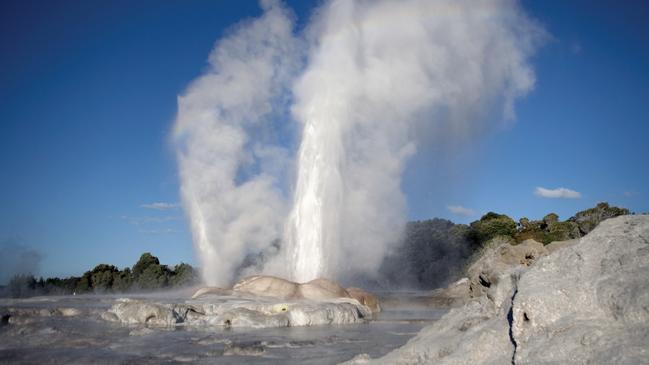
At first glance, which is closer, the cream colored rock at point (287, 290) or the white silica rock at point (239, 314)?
the white silica rock at point (239, 314)

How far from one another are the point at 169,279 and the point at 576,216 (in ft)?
182

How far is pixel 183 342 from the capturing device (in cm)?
1174

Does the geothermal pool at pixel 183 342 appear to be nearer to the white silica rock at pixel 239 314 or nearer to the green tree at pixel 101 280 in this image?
the white silica rock at pixel 239 314

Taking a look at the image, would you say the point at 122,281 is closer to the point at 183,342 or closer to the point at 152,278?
the point at 152,278

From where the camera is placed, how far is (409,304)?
1072 inches

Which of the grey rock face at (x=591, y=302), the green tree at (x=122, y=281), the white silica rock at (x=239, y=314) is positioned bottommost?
the white silica rock at (x=239, y=314)

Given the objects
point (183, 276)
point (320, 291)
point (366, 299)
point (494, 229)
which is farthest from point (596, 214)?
point (320, 291)

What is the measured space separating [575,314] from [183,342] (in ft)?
29.0

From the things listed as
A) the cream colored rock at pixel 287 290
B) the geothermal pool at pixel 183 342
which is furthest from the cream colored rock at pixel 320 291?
the geothermal pool at pixel 183 342

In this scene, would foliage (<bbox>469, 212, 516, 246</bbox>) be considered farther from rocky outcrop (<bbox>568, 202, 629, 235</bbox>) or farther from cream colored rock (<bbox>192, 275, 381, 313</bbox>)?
cream colored rock (<bbox>192, 275, 381, 313</bbox>)

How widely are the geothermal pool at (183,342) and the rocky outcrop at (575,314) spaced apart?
11.1 ft

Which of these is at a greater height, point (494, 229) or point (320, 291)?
point (494, 229)

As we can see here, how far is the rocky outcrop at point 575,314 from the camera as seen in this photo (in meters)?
4.81

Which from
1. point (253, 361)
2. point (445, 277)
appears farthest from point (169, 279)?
point (253, 361)
